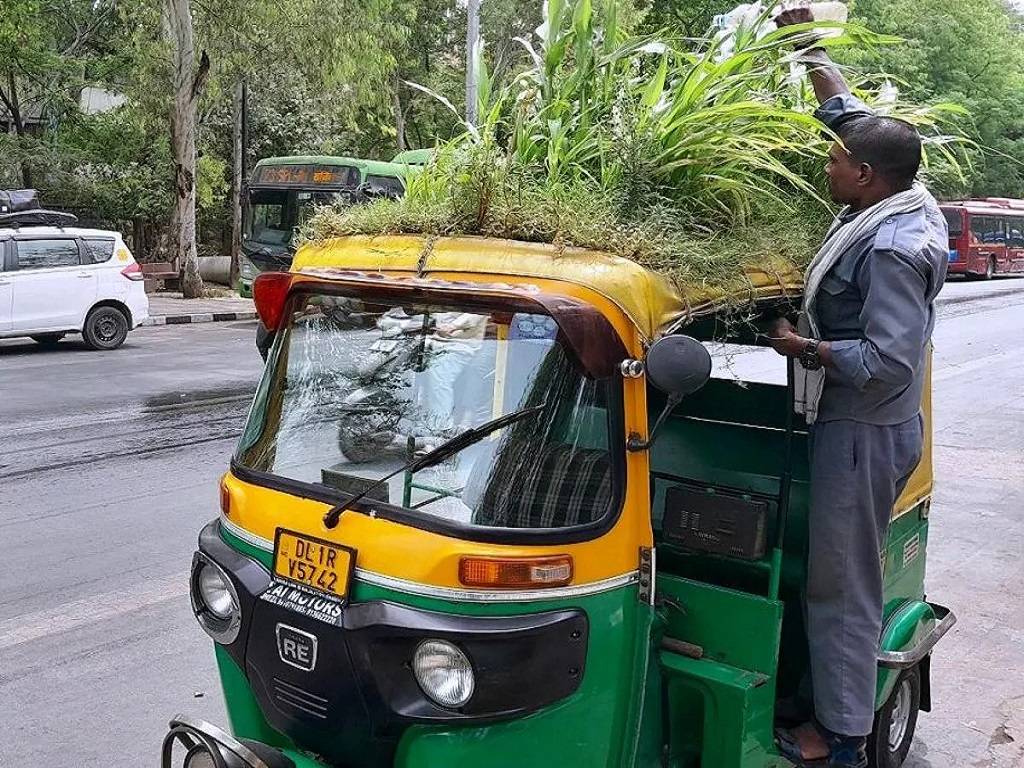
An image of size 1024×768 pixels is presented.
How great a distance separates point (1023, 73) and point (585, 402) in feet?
173

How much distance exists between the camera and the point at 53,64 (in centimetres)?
2112

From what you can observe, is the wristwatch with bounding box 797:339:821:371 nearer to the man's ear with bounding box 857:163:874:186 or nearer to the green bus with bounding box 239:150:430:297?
the man's ear with bounding box 857:163:874:186

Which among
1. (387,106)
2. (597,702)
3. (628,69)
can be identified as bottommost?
(597,702)

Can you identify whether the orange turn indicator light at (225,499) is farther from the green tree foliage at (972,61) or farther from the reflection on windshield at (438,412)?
the green tree foliage at (972,61)

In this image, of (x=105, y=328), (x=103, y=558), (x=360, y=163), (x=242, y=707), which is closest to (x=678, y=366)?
(x=242, y=707)

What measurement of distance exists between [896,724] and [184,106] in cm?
1913

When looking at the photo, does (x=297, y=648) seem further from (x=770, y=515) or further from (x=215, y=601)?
(x=770, y=515)

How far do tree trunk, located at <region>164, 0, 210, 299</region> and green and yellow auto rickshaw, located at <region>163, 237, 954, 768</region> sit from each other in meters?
18.1

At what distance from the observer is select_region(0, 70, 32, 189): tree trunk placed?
867 inches

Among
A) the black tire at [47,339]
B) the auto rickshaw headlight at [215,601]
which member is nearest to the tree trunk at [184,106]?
the black tire at [47,339]

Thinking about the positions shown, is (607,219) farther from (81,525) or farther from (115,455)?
(115,455)

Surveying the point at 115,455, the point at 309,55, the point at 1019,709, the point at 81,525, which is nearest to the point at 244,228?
the point at 309,55

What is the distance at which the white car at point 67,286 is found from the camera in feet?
44.7

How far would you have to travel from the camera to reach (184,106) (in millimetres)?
20000
